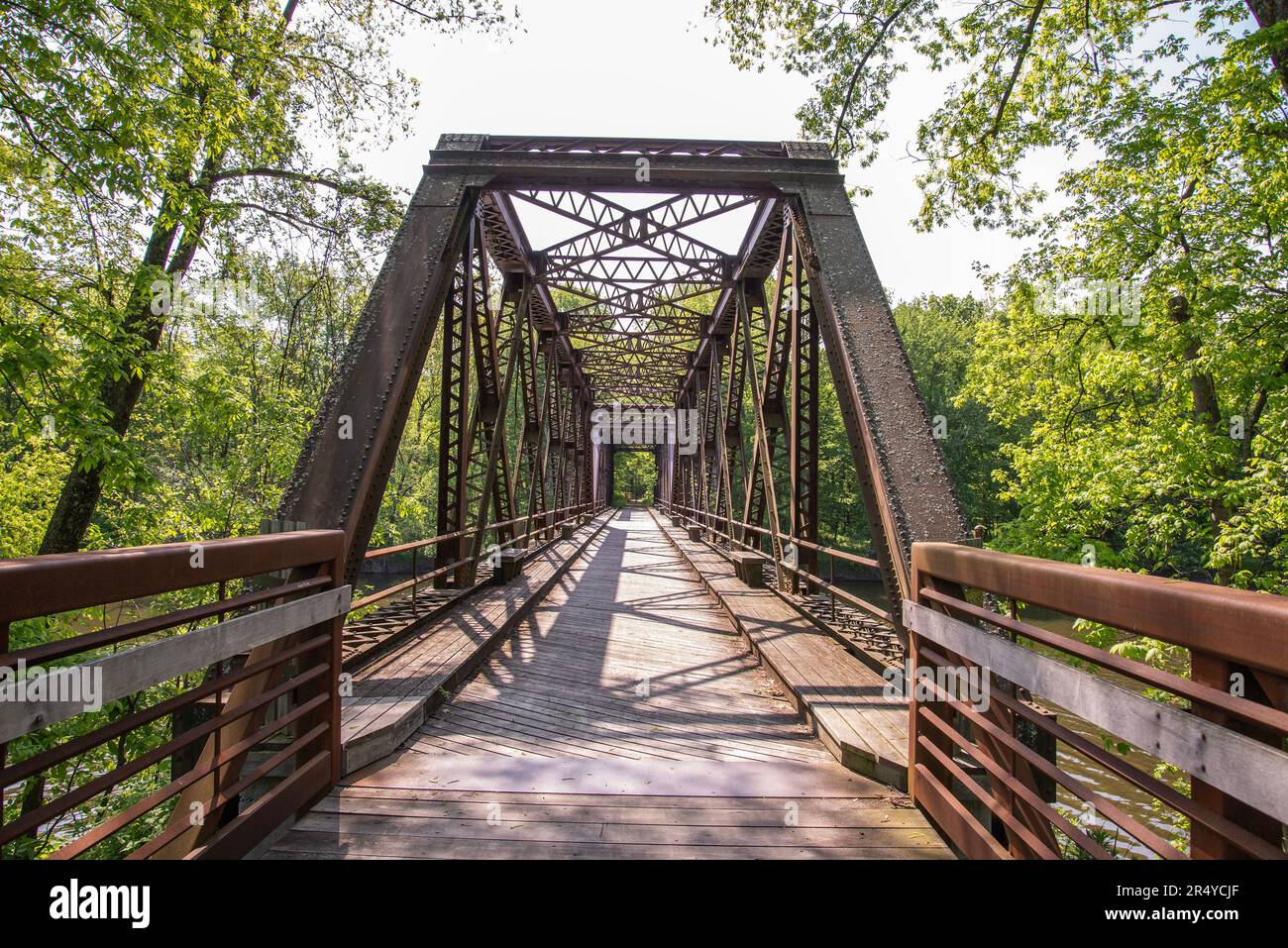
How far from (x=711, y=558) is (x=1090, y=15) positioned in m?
10.8

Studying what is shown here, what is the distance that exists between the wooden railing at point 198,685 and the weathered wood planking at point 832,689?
279 cm

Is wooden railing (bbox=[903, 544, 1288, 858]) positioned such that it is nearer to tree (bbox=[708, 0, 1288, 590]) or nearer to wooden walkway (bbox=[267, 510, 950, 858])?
wooden walkway (bbox=[267, 510, 950, 858])

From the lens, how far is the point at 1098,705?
1.75 meters

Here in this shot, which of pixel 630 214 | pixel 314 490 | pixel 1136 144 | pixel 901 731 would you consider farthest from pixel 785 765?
pixel 1136 144

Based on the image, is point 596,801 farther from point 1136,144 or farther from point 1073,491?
point 1136,144

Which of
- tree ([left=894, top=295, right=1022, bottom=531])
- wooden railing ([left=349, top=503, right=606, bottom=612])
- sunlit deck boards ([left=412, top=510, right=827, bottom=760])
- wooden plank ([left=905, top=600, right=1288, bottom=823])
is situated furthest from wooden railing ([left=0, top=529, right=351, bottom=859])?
tree ([left=894, top=295, right=1022, bottom=531])

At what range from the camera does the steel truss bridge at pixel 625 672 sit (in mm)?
1603

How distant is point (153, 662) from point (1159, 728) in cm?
282

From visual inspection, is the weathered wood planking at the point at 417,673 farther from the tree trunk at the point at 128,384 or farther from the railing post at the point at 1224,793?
the tree trunk at the point at 128,384

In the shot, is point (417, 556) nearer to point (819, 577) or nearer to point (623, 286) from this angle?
point (819, 577)

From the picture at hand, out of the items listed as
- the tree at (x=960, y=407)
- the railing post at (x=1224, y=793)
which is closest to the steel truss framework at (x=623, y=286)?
the railing post at (x=1224, y=793)

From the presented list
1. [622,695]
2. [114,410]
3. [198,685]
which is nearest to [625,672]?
[622,695]

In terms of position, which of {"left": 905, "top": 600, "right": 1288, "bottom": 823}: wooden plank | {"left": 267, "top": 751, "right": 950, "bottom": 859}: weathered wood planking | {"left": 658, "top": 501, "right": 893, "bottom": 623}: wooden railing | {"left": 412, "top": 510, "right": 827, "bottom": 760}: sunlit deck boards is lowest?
{"left": 412, "top": 510, "right": 827, "bottom": 760}: sunlit deck boards

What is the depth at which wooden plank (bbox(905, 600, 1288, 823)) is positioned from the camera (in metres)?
1.24
